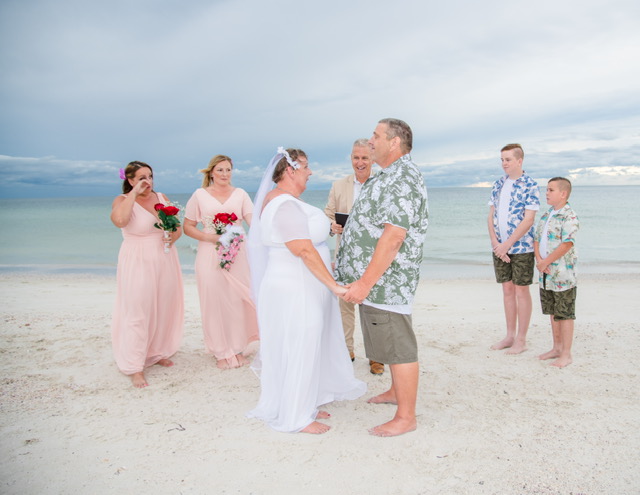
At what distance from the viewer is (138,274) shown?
4855 millimetres

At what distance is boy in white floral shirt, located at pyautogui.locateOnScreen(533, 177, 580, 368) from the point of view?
16.4 feet

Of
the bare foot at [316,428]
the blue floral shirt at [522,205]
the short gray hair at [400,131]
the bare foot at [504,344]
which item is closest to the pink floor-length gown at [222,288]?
the bare foot at [316,428]

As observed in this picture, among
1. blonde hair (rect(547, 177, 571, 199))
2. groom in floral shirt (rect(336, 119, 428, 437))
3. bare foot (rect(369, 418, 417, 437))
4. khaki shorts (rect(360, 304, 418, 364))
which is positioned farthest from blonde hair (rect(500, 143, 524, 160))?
bare foot (rect(369, 418, 417, 437))

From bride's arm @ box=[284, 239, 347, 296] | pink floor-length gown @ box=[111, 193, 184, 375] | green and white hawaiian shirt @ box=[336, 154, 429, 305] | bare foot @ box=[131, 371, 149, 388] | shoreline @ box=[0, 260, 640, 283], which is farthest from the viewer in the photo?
shoreline @ box=[0, 260, 640, 283]

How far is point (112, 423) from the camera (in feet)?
12.9

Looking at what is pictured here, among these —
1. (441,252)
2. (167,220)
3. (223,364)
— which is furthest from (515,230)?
(441,252)

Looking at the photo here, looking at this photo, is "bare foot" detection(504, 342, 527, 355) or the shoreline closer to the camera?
"bare foot" detection(504, 342, 527, 355)

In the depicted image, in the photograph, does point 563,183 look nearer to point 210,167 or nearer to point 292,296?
point 292,296

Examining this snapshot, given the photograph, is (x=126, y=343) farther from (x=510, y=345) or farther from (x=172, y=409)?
(x=510, y=345)

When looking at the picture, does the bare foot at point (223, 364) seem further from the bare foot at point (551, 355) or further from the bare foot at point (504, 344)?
the bare foot at point (551, 355)

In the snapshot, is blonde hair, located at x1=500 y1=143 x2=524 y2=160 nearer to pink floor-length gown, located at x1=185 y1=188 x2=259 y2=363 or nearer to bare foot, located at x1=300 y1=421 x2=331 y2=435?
pink floor-length gown, located at x1=185 y1=188 x2=259 y2=363

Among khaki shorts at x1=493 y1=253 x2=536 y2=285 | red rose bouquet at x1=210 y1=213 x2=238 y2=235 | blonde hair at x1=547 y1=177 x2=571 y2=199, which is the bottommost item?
khaki shorts at x1=493 y1=253 x2=536 y2=285

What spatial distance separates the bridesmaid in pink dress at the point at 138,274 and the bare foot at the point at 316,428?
1.98 metres

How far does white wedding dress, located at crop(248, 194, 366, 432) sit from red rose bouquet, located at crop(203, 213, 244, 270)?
1425 millimetres
